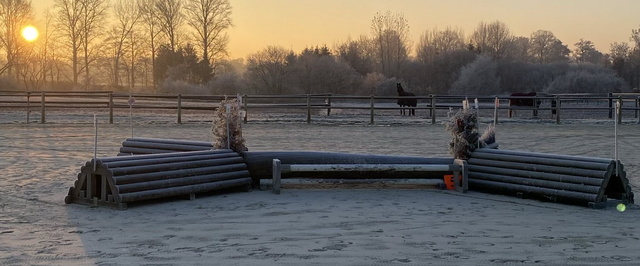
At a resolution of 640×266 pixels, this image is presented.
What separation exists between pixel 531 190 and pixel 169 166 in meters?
4.82

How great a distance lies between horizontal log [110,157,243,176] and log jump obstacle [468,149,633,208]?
3.57 meters

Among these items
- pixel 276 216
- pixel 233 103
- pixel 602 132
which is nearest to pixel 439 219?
pixel 276 216

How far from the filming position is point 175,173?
29.6 feet

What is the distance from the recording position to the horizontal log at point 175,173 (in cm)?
846

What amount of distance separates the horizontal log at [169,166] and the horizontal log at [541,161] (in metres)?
3.63

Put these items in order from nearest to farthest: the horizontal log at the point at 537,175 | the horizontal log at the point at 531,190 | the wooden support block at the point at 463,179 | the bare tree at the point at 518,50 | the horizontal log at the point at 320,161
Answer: the horizontal log at the point at 531,190, the horizontal log at the point at 537,175, the wooden support block at the point at 463,179, the horizontal log at the point at 320,161, the bare tree at the point at 518,50

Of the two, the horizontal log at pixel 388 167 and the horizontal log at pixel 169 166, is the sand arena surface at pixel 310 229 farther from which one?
the horizontal log at pixel 169 166

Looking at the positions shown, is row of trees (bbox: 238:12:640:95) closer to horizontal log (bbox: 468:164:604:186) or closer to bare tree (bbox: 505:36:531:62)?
bare tree (bbox: 505:36:531:62)

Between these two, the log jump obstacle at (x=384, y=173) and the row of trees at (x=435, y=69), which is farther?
the row of trees at (x=435, y=69)

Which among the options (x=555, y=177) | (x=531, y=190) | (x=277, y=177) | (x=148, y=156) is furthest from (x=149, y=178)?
(x=555, y=177)

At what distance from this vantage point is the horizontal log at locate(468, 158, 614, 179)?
8.70 metres

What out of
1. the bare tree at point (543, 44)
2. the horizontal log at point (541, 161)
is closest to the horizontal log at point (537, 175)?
the horizontal log at point (541, 161)

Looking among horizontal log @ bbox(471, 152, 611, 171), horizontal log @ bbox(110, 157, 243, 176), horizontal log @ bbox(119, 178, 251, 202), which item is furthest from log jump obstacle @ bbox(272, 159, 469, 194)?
horizontal log @ bbox(110, 157, 243, 176)

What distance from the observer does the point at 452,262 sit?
19.5 feet
